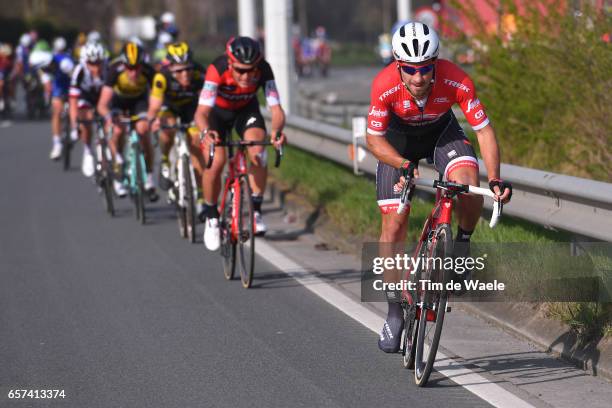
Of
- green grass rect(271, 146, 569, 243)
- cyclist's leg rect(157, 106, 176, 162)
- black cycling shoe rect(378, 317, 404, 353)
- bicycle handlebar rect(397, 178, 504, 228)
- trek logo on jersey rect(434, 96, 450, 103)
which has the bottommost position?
green grass rect(271, 146, 569, 243)

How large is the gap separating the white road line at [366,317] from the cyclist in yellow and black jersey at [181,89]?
4.17 ft

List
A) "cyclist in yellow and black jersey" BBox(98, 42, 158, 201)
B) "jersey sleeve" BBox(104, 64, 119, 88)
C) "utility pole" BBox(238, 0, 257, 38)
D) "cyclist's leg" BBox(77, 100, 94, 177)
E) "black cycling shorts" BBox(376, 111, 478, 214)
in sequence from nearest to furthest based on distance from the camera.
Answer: "black cycling shorts" BBox(376, 111, 478, 214), "cyclist in yellow and black jersey" BBox(98, 42, 158, 201), "jersey sleeve" BBox(104, 64, 119, 88), "cyclist's leg" BBox(77, 100, 94, 177), "utility pole" BBox(238, 0, 257, 38)

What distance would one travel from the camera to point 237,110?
36.0 ft

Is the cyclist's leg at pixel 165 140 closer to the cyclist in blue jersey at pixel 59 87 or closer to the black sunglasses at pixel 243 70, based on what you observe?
the black sunglasses at pixel 243 70

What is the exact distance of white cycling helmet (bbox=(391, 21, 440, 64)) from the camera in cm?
670

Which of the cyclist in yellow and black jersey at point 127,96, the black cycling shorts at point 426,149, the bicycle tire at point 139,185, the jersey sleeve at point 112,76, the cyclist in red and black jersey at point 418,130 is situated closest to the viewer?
the cyclist in red and black jersey at point 418,130

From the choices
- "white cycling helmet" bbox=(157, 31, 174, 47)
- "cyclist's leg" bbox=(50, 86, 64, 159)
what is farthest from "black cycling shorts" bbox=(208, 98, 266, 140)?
"white cycling helmet" bbox=(157, 31, 174, 47)

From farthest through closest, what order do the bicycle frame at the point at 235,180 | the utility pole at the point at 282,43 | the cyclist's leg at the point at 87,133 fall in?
the utility pole at the point at 282,43 → the cyclist's leg at the point at 87,133 → the bicycle frame at the point at 235,180

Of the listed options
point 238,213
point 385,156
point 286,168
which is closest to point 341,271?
A: point 238,213

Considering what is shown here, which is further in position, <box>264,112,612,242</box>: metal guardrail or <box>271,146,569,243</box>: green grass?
<box>271,146,569,243</box>: green grass

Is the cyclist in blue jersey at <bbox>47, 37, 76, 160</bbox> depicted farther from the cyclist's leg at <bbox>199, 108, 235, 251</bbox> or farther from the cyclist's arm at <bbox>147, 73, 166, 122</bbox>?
the cyclist's leg at <bbox>199, 108, 235, 251</bbox>

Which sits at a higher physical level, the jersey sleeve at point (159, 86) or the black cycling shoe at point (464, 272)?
the jersey sleeve at point (159, 86)

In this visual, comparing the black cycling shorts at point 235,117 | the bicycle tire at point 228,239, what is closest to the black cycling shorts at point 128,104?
the black cycling shorts at point 235,117

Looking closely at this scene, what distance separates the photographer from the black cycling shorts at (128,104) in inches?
562
